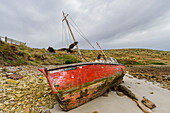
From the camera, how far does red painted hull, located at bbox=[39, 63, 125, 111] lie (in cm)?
284

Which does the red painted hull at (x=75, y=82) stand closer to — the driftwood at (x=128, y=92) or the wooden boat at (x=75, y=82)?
the wooden boat at (x=75, y=82)

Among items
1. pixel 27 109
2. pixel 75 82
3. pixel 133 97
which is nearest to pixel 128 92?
pixel 133 97

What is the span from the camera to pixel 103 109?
126 inches

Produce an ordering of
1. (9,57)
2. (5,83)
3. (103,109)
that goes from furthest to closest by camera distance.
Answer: (9,57) → (5,83) → (103,109)

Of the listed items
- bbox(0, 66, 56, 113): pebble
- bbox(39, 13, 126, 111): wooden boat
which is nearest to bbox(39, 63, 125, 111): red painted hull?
bbox(39, 13, 126, 111): wooden boat

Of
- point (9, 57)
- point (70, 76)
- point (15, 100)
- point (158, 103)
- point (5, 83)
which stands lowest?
point (158, 103)

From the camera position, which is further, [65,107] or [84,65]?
[84,65]

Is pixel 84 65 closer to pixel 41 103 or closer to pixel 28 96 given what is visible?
pixel 41 103

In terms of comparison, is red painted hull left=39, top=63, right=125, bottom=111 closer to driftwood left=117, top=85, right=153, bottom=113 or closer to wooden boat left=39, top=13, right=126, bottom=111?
Answer: wooden boat left=39, top=13, right=126, bottom=111

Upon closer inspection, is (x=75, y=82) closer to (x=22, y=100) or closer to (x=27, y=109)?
(x=27, y=109)

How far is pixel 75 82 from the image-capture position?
10.0 feet

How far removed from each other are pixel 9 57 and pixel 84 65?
449 inches

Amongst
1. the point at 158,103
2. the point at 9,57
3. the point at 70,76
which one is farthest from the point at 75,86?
the point at 9,57

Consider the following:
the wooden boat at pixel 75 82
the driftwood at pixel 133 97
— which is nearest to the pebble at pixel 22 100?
the wooden boat at pixel 75 82
